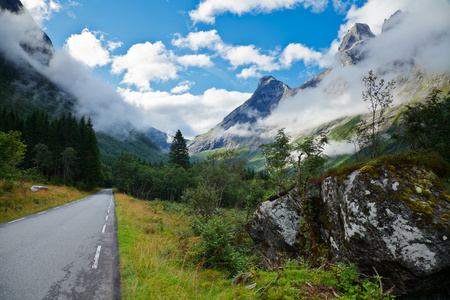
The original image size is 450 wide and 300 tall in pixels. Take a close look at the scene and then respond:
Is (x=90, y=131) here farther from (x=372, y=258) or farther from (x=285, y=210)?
(x=372, y=258)

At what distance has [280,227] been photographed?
357 inches

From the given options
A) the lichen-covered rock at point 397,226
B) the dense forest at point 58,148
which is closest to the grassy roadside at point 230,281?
the lichen-covered rock at point 397,226

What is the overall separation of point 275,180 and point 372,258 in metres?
4.82

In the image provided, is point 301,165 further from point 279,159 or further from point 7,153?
point 7,153

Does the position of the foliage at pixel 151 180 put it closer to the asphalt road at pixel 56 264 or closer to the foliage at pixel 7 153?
the foliage at pixel 7 153

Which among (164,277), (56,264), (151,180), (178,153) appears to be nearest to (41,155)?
(151,180)

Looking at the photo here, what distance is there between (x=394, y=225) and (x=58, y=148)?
68.2 meters

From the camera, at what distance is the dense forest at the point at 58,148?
46.1 m

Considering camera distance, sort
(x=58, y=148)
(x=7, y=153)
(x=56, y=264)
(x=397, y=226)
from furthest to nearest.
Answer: (x=58, y=148), (x=7, y=153), (x=56, y=264), (x=397, y=226)

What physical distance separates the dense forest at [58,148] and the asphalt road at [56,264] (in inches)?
1746

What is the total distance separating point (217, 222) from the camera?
9.32 metres

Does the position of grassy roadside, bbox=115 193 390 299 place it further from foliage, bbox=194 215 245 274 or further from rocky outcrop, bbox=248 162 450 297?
rocky outcrop, bbox=248 162 450 297

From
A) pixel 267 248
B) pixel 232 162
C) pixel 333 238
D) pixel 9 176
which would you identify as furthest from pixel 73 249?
pixel 232 162

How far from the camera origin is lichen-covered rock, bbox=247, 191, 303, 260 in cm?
854
